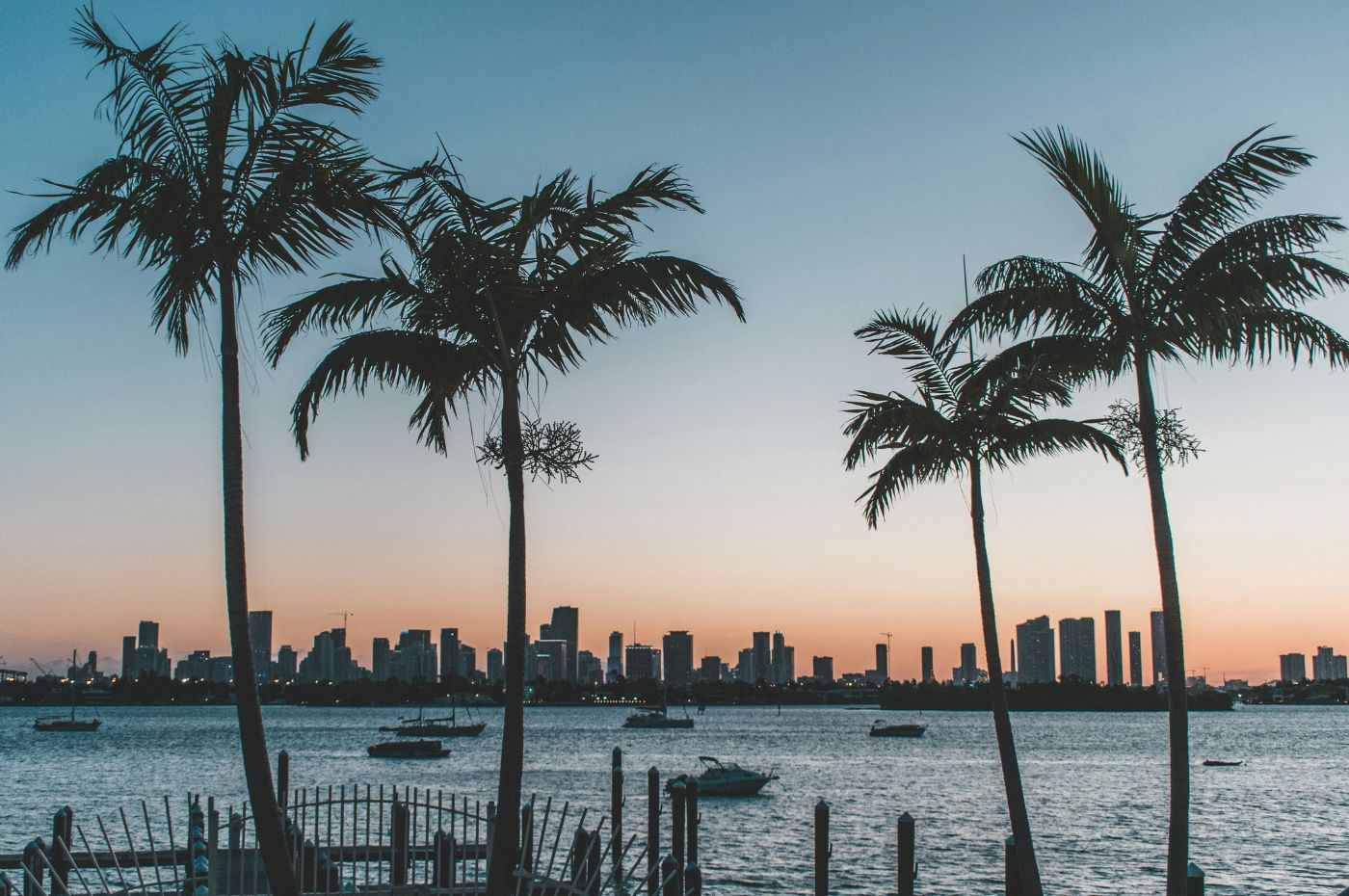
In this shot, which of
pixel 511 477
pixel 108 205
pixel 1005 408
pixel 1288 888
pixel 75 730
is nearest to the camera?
pixel 108 205

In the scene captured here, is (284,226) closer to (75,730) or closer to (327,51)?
(327,51)

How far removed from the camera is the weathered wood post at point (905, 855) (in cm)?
1828

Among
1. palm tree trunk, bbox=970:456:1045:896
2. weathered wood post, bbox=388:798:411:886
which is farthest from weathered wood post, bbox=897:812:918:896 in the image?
weathered wood post, bbox=388:798:411:886

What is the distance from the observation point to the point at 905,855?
18.5 meters

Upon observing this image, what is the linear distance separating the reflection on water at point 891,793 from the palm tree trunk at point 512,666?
29.5 metres

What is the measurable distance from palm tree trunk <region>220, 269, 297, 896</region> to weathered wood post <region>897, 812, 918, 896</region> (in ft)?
34.3

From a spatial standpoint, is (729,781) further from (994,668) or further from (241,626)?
(241,626)

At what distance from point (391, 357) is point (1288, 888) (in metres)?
38.9

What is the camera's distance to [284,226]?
430 inches

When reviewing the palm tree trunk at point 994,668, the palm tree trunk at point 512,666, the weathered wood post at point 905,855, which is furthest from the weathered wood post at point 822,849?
the palm tree trunk at point 512,666

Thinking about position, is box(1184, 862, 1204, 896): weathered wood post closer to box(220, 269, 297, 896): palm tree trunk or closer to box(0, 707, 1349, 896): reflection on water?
box(220, 269, 297, 896): palm tree trunk

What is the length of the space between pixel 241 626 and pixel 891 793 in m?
72.4

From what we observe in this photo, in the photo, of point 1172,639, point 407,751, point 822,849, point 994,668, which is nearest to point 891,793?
point 407,751

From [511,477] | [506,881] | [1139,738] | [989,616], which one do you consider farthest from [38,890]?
[1139,738]
